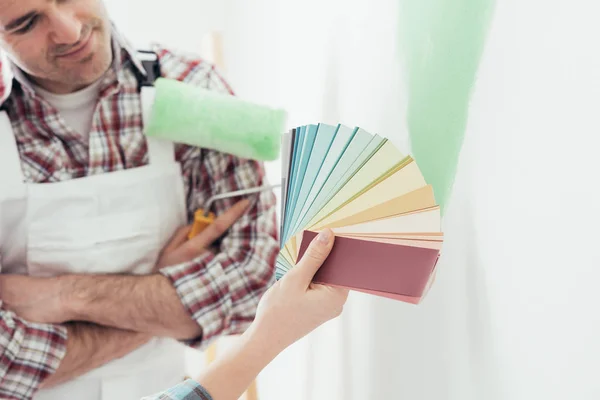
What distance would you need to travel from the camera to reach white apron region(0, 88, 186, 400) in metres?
0.95

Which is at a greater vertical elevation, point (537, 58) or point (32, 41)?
point (32, 41)

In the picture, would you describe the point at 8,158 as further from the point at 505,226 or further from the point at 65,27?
the point at 505,226

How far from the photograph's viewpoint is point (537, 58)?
44 cm

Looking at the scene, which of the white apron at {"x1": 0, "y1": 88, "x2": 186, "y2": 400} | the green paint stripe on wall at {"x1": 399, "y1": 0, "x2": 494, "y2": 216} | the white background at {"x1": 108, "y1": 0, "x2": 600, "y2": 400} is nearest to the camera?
the white background at {"x1": 108, "y1": 0, "x2": 600, "y2": 400}

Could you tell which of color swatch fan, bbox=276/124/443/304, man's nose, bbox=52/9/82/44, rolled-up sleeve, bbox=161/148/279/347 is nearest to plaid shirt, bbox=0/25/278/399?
rolled-up sleeve, bbox=161/148/279/347

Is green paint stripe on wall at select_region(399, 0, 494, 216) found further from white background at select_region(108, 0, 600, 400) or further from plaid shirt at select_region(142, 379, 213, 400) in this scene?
plaid shirt at select_region(142, 379, 213, 400)

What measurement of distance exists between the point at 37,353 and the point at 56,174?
0.28m

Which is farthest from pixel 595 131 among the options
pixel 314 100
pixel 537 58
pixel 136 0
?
pixel 136 0

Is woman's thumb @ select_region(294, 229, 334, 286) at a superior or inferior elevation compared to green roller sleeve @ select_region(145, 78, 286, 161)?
inferior

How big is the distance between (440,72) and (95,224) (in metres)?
0.66

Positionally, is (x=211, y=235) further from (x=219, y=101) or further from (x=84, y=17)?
(x=84, y=17)

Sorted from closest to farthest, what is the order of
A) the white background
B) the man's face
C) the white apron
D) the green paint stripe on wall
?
the white background < the green paint stripe on wall < the man's face < the white apron

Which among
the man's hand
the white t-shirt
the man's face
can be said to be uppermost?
the man's face

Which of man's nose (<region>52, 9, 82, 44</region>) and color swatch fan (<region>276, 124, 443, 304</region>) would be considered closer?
color swatch fan (<region>276, 124, 443, 304</region>)
